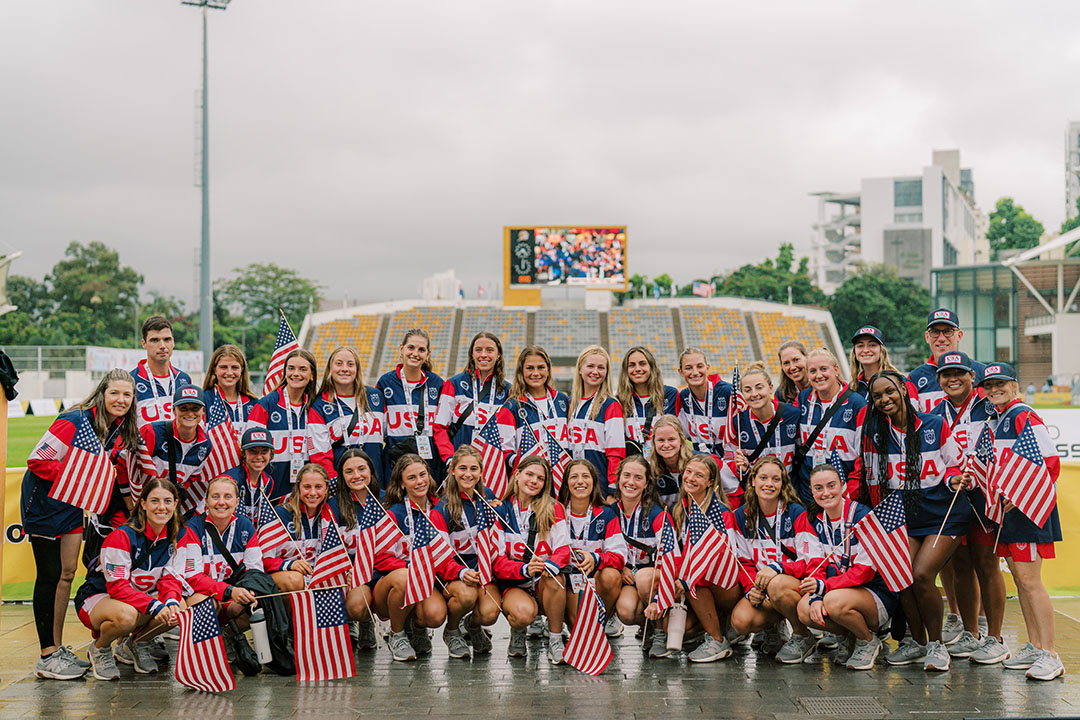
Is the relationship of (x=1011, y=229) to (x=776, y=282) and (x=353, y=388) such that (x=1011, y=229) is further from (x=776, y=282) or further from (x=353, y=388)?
(x=353, y=388)

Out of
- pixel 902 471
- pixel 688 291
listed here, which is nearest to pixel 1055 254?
pixel 688 291

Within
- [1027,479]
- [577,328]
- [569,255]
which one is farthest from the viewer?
[577,328]

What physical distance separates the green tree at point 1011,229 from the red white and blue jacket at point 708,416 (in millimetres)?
95446

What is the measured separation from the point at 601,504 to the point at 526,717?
1.69 metres

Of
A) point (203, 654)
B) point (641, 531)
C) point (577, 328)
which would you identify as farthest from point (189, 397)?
point (577, 328)

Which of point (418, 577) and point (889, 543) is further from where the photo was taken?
point (418, 577)

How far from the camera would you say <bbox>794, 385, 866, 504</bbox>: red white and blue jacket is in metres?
5.96

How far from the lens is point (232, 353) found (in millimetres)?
6633

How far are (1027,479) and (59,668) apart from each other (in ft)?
18.1

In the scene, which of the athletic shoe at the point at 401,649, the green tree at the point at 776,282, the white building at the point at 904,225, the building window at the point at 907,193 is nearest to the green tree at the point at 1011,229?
the white building at the point at 904,225

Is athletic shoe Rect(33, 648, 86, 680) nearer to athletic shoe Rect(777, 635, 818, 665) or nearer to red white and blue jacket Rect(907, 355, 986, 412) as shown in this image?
athletic shoe Rect(777, 635, 818, 665)

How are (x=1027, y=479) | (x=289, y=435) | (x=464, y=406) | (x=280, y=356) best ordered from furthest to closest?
(x=280, y=356)
(x=464, y=406)
(x=289, y=435)
(x=1027, y=479)

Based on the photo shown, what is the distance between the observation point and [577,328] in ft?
188

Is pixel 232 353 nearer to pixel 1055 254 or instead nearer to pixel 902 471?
pixel 902 471
